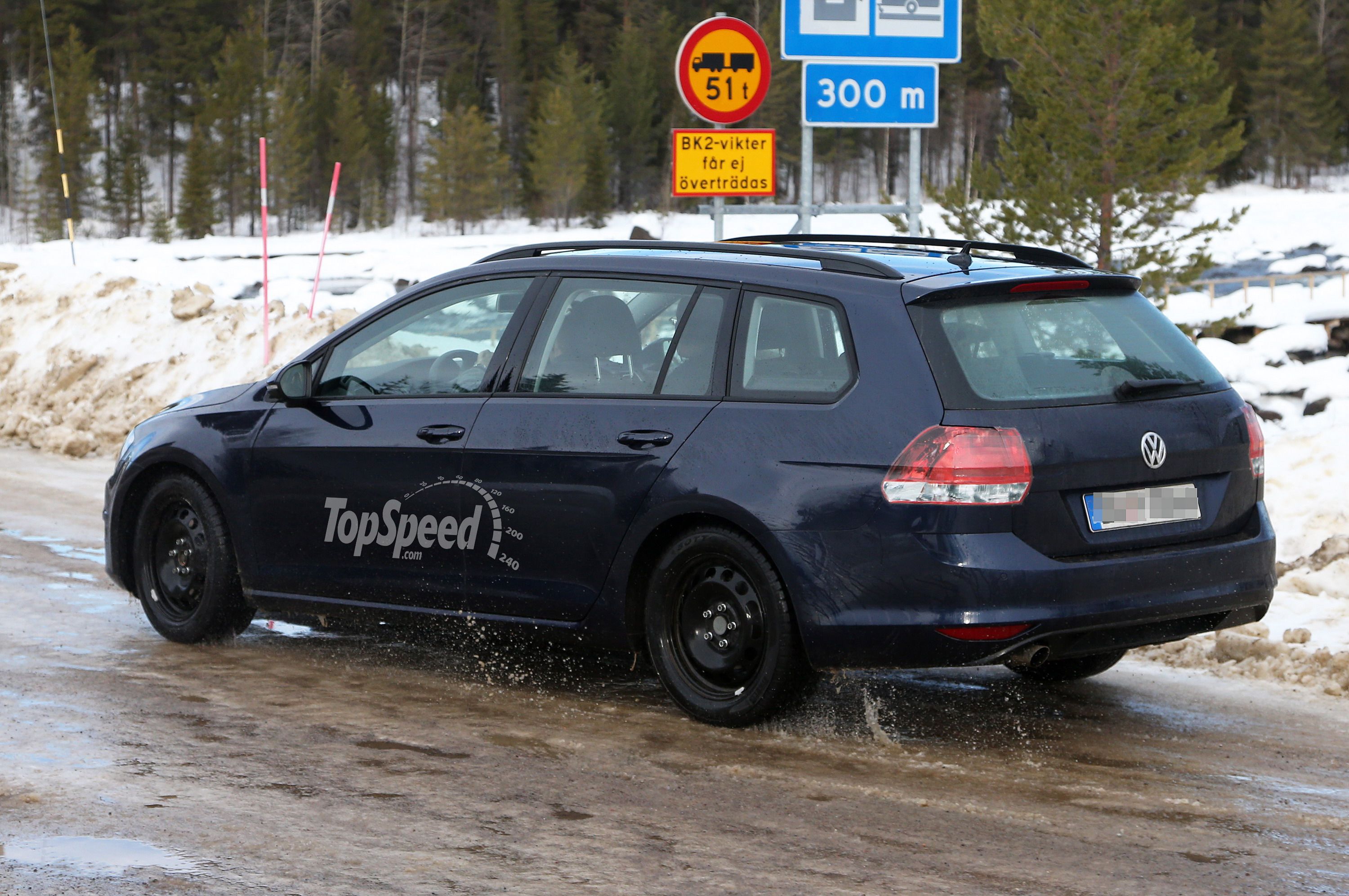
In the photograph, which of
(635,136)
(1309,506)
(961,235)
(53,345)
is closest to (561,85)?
(635,136)

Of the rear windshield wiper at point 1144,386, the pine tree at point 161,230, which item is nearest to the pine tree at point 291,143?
the pine tree at point 161,230

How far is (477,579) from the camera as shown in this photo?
5.85 metres

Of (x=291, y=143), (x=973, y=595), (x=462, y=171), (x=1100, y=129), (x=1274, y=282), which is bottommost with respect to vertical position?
(x=973, y=595)

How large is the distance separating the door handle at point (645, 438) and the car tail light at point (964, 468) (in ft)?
2.91

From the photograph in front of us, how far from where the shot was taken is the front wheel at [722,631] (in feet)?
16.9

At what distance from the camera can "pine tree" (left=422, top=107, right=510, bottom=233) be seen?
270 ft

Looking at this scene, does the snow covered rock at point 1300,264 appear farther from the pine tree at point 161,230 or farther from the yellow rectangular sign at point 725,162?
the yellow rectangular sign at point 725,162

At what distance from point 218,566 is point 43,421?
9062 mm

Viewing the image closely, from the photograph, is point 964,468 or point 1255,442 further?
point 1255,442

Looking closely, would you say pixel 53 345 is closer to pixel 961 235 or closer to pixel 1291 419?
pixel 961 235

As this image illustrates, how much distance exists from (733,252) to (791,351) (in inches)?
23.5

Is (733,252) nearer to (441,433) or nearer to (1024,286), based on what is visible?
(1024,286)

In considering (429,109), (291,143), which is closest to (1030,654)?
(291,143)

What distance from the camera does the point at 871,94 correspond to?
486 inches
